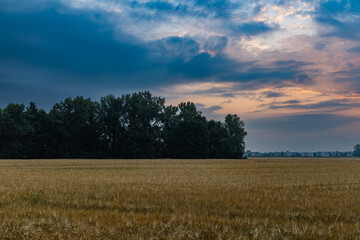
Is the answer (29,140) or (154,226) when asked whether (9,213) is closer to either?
(154,226)

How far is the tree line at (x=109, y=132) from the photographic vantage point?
8219 cm

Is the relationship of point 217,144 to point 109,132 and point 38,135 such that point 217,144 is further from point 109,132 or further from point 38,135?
point 38,135

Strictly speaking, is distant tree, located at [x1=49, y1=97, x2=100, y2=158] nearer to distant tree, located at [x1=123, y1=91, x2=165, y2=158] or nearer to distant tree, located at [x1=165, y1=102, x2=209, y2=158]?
distant tree, located at [x1=123, y1=91, x2=165, y2=158]

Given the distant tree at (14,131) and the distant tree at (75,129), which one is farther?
the distant tree at (75,129)

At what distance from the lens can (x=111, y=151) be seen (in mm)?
90375

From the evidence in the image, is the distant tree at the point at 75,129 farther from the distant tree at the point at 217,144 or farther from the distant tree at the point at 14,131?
the distant tree at the point at 217,144

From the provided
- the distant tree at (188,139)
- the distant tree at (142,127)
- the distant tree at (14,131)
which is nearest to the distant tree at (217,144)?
the distant tree at (188,139)

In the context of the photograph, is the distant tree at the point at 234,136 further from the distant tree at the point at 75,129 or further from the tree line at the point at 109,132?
the distant tree at the point at 75,129

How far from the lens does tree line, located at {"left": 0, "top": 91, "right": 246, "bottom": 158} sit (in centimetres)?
8219

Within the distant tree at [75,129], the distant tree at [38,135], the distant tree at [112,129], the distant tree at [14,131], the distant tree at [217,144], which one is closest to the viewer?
the distant tree at [14,131]

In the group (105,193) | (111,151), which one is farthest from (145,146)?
(105,193)

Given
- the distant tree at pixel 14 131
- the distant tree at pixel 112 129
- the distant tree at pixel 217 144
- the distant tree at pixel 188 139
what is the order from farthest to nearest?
1. the distant tree at pixel 217 144
2. the distant tree at pixel 188 139
3. the distant tree at pixel 112 129
4. the distant tree at pixel 14 131

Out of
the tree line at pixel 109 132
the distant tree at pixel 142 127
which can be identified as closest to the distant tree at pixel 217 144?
the tree line at pixel 109 132

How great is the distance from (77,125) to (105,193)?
81.5 metres
